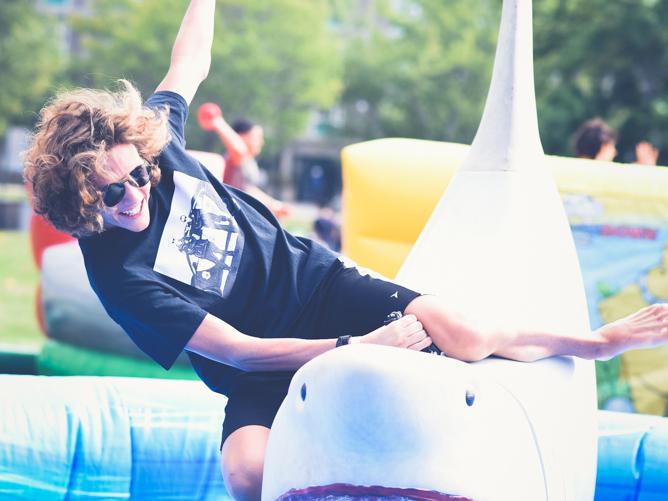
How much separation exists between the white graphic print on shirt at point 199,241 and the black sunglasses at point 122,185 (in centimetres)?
10

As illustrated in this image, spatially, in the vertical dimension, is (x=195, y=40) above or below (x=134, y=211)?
above

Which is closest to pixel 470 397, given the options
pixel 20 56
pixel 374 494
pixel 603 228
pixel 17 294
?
pixel 374 494

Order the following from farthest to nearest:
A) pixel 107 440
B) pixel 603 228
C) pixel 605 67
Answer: pixel 605 67
pixel 603 228
pixel 107 440

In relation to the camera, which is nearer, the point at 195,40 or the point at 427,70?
the point at 195,40

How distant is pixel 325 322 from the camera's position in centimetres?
200

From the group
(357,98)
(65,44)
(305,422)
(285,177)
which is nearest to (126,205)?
(305,422)

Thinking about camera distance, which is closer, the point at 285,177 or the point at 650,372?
the point at 650,372

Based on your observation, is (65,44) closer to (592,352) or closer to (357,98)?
(357,98)

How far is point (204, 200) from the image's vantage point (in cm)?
200

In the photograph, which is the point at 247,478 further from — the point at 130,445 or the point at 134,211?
the point at 130,445

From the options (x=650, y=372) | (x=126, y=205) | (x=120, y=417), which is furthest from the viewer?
(x=650, y=372)

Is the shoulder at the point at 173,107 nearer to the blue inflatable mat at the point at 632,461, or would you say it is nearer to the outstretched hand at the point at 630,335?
the outstretched hand at the point at 630,335

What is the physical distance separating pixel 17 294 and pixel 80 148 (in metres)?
7.16

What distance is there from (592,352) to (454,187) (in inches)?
20.2
